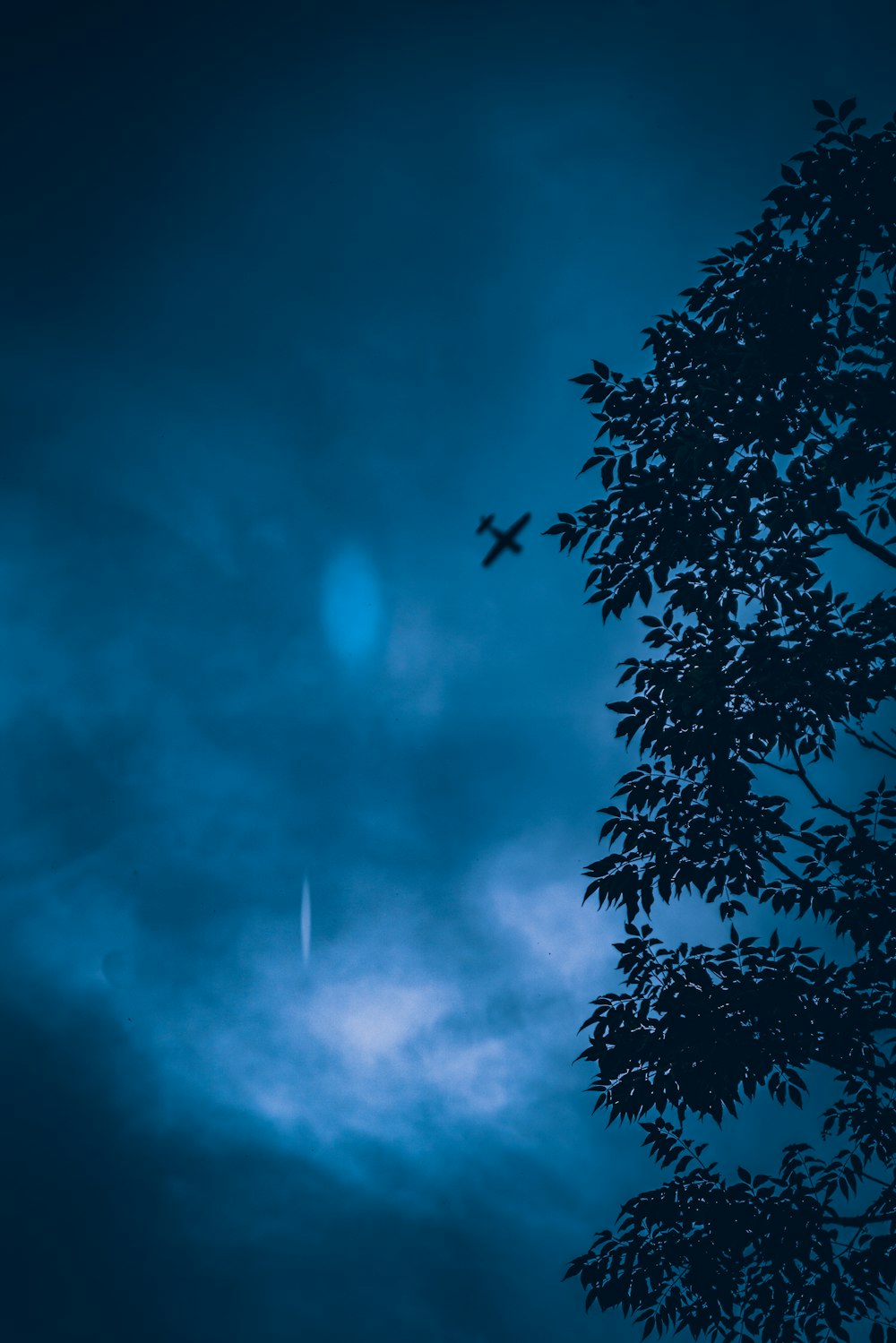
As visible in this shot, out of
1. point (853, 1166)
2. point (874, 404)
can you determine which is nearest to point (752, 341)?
point (874, 404)

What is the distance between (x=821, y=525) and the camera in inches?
332

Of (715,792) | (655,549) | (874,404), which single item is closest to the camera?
(874,404)

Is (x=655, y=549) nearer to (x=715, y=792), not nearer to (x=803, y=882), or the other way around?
(x=715, y=792)

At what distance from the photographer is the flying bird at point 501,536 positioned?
6.38m

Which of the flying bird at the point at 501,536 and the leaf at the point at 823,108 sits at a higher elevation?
the leaf at the point at 823,108

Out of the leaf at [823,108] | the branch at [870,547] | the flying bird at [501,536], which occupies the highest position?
the leaf at [823,108]

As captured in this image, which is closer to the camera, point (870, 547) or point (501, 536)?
point (501, 536)

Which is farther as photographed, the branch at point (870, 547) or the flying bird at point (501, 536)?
the branch at point (870, 547)

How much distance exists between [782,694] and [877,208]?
17.3ft

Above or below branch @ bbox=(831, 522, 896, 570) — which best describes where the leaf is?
above

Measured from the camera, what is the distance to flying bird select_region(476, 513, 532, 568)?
6383 millimetres

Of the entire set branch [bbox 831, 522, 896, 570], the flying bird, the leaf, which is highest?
the leaf

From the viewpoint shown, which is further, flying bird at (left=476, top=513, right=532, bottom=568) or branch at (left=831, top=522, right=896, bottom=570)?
branch at (left=831, top=522, right=896, bottom=570)

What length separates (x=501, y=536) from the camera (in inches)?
258
